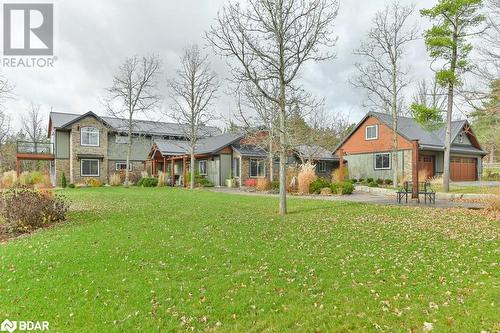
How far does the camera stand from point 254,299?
4504 mm

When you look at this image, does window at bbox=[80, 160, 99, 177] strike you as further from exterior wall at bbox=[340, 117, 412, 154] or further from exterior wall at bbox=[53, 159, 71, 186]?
exterior wall at bbox=[340, 117, 412, 154]

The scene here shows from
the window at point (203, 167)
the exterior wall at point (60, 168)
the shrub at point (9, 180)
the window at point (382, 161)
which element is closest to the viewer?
the shrub at point (9, 180)

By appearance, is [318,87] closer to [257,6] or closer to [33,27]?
[257,6]

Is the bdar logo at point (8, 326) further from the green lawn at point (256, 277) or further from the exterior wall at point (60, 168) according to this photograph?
the exterior wall at point (60, 168)

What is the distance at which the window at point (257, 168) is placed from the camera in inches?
1169

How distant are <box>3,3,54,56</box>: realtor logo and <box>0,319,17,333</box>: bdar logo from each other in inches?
542

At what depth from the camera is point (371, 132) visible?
1198 inches

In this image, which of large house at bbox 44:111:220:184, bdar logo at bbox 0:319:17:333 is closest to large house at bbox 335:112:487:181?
large house at bbox 44:111:220:184

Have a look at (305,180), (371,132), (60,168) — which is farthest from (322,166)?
(60,168)

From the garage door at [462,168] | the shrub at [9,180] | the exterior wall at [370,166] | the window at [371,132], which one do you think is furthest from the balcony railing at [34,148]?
the garage door at [462,168]

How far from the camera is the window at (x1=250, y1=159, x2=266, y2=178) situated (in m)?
29.7

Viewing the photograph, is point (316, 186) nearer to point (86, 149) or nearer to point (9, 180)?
point (9, 180)

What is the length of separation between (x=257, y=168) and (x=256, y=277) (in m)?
24.8

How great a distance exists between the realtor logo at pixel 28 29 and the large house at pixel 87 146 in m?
17.5
